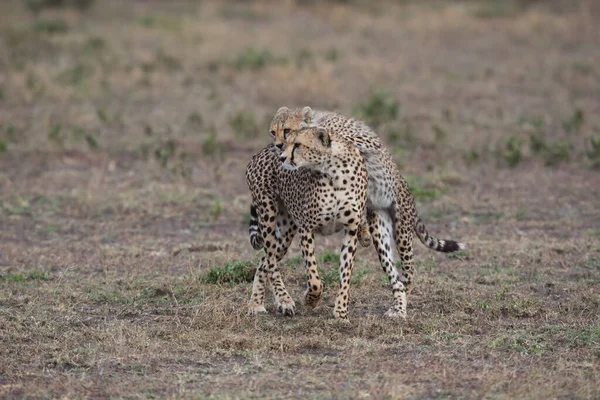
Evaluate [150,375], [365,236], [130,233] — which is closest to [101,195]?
[130,233]

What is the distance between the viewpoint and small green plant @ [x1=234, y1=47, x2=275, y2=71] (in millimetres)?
14908

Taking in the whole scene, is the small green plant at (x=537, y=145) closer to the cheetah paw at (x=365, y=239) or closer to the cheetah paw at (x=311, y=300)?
the cheetah paw at (x=365, y=239)

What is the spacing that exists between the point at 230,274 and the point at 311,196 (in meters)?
1.16

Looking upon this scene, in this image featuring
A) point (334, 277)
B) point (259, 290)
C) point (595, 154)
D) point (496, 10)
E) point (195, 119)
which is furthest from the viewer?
point (496, 10)

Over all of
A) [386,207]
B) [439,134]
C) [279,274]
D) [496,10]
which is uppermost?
[496,10]

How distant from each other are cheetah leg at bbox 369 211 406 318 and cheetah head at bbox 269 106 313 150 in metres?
0.78

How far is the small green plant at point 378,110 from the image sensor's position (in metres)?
12.0

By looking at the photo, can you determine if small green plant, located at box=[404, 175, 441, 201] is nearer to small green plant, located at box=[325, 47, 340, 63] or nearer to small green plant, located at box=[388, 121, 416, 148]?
small green plant, located at box=[388, 121, 416, 148]

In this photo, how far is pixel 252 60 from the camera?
15.0 m

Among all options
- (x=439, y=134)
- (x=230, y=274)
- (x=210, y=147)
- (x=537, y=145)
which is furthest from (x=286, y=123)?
(x=439, y=134)

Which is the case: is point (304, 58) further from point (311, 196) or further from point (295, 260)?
point (311, 196)

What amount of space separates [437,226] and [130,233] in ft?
8.22

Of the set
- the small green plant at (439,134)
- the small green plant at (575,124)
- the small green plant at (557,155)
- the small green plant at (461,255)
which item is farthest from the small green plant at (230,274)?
the small green plant at (575,124)

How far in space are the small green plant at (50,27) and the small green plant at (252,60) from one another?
156 inches
